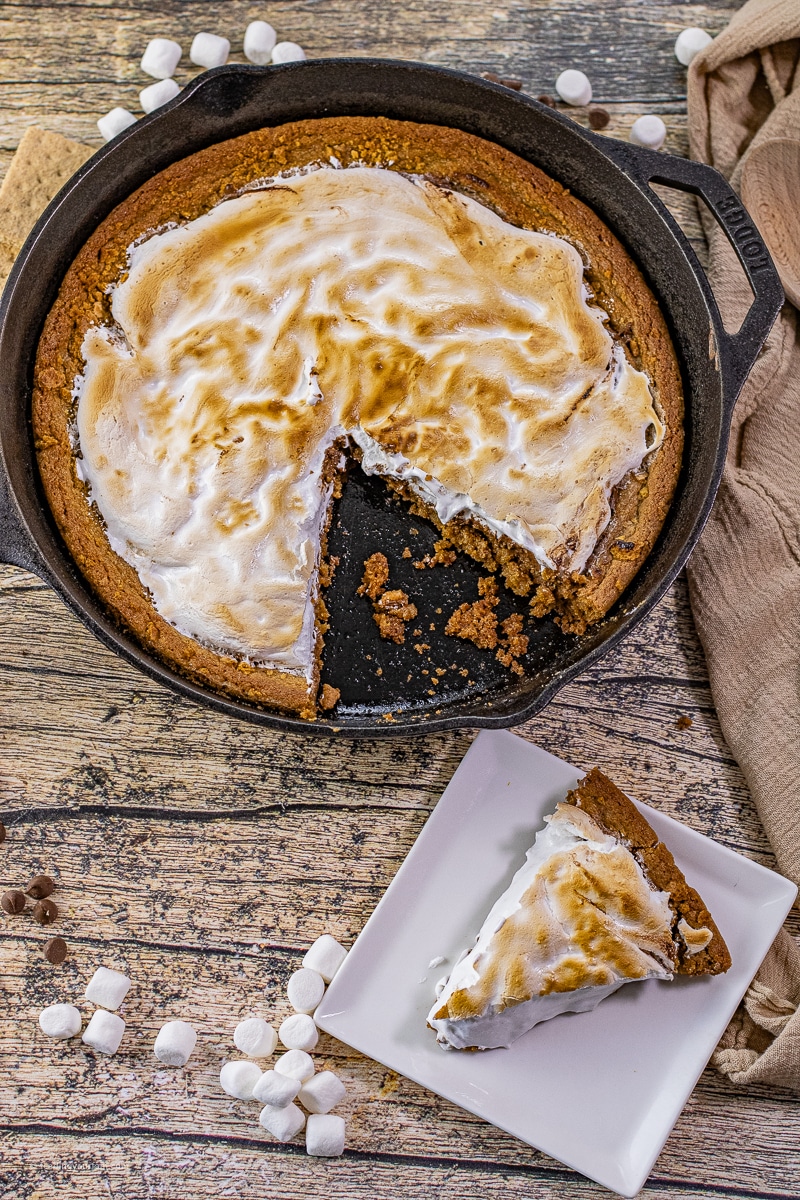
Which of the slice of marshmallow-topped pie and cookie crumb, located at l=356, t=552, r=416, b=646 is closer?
the slice of marshmallow-topped pie

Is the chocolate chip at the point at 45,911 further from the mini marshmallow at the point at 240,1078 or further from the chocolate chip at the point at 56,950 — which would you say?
the mini marshmallow at the point at 240,1078

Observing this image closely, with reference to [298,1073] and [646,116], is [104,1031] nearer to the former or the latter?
[298,1073]

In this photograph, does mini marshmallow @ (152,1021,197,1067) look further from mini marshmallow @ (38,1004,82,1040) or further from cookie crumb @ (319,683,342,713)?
cookie crumb @ (319,683,342,713)

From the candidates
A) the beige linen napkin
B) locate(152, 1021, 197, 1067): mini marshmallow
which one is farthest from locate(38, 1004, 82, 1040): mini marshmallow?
the beige linen napkin

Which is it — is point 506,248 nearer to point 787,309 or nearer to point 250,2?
point 787,309

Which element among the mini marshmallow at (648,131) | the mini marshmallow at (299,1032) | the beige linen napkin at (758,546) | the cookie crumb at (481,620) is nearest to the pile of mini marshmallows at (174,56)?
the mini marshmallow at (648,131)

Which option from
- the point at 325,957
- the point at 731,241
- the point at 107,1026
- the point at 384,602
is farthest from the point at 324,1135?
the point at 731,241
